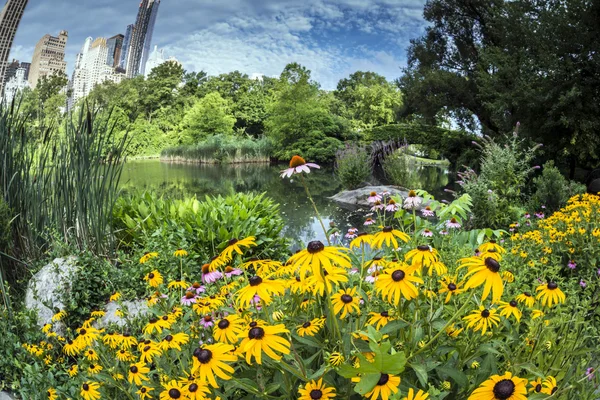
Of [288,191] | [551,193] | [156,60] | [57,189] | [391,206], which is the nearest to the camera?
→ [57,189]

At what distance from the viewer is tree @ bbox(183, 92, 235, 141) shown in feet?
88.0

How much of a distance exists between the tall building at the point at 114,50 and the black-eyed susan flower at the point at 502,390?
19959mm

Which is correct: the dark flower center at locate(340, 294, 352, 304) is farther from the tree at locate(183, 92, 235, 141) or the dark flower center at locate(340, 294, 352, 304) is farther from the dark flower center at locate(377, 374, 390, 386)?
the tree at locate(183, 92, 235, 141)

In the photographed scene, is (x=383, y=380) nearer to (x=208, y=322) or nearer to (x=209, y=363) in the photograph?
(x=209, y=363)

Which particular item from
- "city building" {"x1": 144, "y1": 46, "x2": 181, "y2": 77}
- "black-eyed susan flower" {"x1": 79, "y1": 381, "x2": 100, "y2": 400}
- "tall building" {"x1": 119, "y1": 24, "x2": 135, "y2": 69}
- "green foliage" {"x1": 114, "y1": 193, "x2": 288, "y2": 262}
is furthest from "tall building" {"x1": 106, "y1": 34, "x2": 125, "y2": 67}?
"black-eyed susan flower" {"x1": 79, "y1": 381, "x2": 100, "y2": 400}

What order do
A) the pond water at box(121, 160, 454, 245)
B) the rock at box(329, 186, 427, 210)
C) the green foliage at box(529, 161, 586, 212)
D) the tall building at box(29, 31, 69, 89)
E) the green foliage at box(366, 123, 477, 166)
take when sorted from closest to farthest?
1. the green foliage at box(529, 161, 586, 212)
2. the pond water at box(121, 160, 454, 245)
3. the rock at box(329, 186, 427, 210)
4. the tall building at box(29, 31, 69, 89)
5. the green foliage at box(366, 123, 477, 166)

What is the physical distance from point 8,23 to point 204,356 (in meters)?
12.2

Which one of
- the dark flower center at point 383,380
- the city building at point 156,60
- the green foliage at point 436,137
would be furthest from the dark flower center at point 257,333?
the city building at point 156,60

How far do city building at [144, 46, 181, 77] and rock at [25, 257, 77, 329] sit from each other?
33809mm

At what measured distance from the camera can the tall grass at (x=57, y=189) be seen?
9.25 ft

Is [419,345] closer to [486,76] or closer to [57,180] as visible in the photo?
[57,180]

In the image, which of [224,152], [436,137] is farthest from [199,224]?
[224,152]

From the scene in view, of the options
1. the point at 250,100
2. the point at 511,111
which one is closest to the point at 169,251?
the point at 511,111

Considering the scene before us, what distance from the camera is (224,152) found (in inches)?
821
